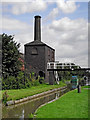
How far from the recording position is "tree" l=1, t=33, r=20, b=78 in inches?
982

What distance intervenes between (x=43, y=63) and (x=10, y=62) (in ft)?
31.8

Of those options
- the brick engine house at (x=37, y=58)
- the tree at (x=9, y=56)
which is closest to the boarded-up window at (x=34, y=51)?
the brick engine house at (x=37, y=58)

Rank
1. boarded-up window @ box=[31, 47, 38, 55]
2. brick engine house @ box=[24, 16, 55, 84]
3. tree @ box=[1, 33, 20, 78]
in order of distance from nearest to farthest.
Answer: tree @ box=[1, 33, 20, 78], brick engine house @ box=[24, 16, 55, 84], boarded-up window @ box=[31, 47, 38, 55]

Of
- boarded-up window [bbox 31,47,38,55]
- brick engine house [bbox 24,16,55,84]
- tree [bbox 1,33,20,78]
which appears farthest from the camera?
boarded-up window [bbox 31,47,38,55]

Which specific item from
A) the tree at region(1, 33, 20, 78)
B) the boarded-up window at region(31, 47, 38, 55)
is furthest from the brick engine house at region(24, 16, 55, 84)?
the tree at region(1, 33, 20, 78)

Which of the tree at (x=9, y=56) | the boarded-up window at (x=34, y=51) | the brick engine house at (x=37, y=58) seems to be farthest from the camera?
the boarded-up window at (x=34, y=51)

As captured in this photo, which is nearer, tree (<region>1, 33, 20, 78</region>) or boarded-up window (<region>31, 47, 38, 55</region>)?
tree (<region>1, 33, 20, 78</region>)

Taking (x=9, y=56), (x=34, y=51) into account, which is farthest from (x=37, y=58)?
(x=9, y=56)

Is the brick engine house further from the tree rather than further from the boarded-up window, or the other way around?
the tree

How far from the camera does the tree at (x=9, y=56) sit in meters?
25.0

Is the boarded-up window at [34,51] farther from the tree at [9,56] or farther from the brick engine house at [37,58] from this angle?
the tree at [9,56]

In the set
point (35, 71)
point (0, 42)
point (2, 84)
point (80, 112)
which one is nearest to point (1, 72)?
point (2, 84)

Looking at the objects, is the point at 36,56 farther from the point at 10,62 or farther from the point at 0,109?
the point at 0,109

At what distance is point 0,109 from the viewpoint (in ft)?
41.7
